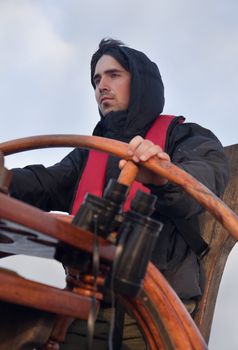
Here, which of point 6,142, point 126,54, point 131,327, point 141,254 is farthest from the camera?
point 126,54

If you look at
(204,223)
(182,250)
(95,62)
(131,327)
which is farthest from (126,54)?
(131,327)

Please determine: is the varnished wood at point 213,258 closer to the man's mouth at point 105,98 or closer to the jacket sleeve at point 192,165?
the jacket sleeve at point 192,165

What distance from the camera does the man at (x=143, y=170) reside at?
176 centimetres

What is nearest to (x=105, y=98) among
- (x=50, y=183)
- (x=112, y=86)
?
(x=112, y=86)

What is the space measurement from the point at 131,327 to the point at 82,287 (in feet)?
2.54

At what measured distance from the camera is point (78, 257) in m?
1.00

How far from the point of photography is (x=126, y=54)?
2.50 meters

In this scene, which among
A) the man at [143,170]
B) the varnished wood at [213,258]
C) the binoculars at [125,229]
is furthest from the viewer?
the varnished wood at [213,258]

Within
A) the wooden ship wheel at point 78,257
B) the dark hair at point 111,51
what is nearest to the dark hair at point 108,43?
the dark hair at point 111,51

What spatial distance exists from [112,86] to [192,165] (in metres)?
0.78

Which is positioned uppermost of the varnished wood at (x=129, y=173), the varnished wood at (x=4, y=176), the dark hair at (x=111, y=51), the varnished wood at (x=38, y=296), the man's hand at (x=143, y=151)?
the dark hair at (x=111, y=51)

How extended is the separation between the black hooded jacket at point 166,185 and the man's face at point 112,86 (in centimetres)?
3

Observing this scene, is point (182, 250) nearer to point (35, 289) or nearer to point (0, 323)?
point (0, 323)

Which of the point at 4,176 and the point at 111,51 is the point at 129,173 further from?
the point at 111,51
